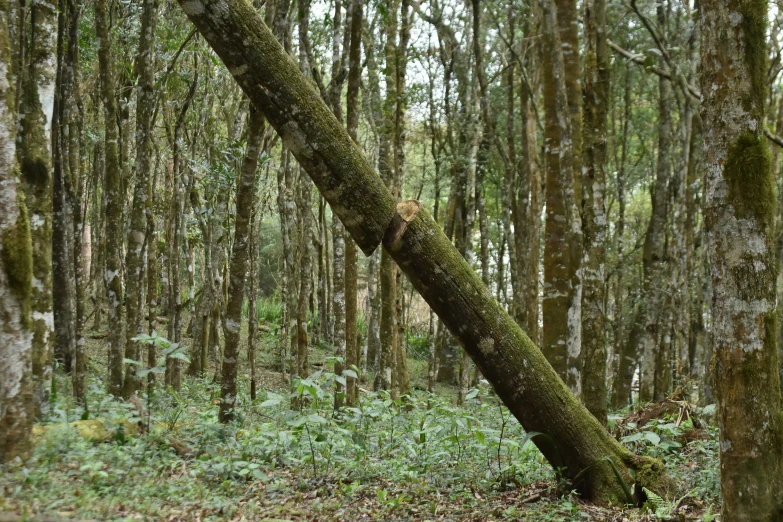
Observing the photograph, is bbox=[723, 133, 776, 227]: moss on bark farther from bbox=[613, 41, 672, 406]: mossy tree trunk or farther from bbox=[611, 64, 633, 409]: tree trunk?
bbox=[611, 64, 633, 409]: tree trunk

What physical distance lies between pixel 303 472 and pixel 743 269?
3726 mm

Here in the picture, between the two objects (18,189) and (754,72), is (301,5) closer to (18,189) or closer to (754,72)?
(18,189)

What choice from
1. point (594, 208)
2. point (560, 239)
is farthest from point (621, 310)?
point (560, 239)

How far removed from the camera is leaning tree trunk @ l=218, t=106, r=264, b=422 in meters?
6.20

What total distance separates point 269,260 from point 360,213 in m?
28.8

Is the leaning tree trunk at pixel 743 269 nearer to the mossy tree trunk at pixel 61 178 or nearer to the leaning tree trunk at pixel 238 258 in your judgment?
the leaning tree trunk at pixel 238 258

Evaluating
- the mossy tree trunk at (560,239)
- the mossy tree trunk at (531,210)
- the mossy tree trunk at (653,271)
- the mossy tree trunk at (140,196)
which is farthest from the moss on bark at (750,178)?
the mossy tree trunk at (653,271)

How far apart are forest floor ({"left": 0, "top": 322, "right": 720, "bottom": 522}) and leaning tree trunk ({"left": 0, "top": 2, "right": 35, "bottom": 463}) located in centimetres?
23

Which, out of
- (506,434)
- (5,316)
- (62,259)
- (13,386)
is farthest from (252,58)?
(62,259)

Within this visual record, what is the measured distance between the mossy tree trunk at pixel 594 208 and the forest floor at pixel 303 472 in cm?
77

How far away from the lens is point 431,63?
59.9ft

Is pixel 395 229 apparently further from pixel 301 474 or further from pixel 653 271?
pixel 653 271

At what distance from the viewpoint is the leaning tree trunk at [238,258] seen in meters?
6.20

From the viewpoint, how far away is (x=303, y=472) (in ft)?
17.5
